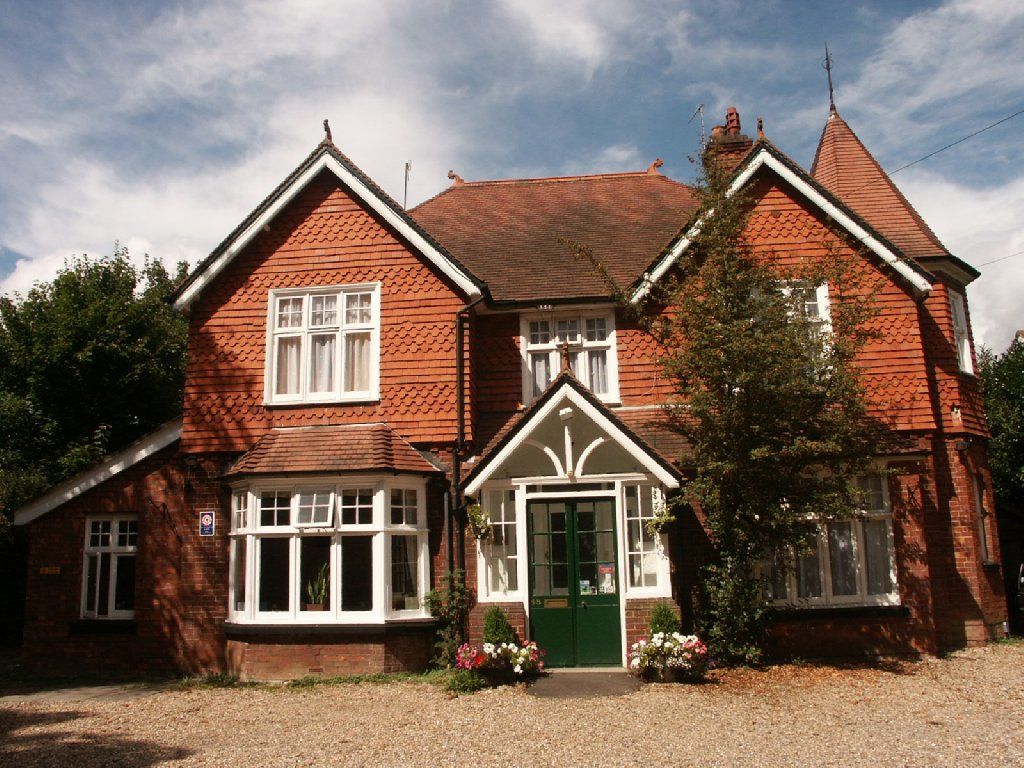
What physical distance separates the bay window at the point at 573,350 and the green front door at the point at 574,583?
2.47 m

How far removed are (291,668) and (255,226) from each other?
7.40 metres

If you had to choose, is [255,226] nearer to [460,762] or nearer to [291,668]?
[291,668]

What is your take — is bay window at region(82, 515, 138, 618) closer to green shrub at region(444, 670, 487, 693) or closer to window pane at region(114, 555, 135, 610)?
window pane at region(114, 555, 135, 610)

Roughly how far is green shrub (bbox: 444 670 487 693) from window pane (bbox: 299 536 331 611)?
2.43 m

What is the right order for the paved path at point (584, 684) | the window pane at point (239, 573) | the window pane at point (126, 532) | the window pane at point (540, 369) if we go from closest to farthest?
the paved path at point (584, 684)
the window pane at point (239, 573)
the window pane at point (126, 532)
the window pane at point (540, 369)

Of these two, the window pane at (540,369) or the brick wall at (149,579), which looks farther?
the window pane at (540,369)

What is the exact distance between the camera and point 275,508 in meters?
12.4

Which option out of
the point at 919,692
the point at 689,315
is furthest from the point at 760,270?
the point at 919,692

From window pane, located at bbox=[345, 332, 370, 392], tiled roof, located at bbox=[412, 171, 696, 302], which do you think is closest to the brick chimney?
tiled roof, located at bbox=[412, 171, 696, 302]

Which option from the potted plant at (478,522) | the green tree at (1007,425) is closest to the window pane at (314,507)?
the potted plant at (478,522)

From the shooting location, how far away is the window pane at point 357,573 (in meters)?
12.0

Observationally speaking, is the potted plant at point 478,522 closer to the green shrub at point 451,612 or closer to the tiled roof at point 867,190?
the green shrub at point 451,612

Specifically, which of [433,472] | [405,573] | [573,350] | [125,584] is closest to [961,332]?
[573,350]

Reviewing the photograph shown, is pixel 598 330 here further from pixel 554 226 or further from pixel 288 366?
pixel 288 366
